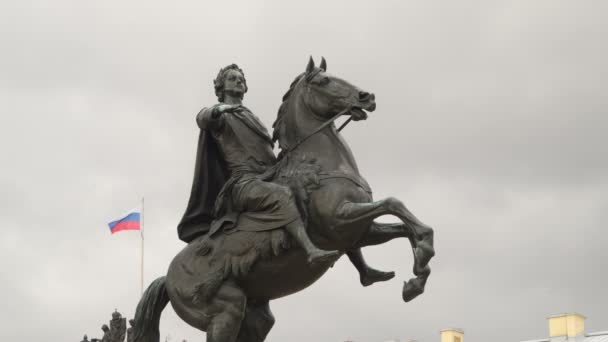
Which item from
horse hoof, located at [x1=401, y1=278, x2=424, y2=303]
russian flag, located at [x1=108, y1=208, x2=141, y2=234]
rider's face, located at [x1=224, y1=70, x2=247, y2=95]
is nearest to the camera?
horse hoof, located at [x1=401, y1=278, x2=424, y2=303]

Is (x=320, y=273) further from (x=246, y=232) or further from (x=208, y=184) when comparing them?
(x=208, y=184)

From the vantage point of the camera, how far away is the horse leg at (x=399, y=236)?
1157 cm

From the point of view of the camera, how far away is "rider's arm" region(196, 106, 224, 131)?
1265 cm

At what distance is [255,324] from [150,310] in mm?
1239

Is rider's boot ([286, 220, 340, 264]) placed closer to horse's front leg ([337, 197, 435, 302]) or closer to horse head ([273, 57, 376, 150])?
horse's front leg ([337, 197, 435, 302])

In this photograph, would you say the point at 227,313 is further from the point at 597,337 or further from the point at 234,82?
→ the point at 597,337

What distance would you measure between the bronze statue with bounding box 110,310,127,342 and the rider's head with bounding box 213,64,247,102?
103 ft

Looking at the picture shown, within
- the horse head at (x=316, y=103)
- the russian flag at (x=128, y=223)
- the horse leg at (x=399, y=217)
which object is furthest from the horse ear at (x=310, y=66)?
the russian flag at (x=128, y=223)

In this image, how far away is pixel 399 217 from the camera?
38.2 feet

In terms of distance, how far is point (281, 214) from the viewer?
12000mm

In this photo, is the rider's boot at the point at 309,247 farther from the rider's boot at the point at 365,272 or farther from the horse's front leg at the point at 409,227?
the rider's boot at the point at 365,272

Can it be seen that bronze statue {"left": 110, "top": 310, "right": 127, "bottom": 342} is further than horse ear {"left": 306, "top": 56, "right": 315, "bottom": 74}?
Yes

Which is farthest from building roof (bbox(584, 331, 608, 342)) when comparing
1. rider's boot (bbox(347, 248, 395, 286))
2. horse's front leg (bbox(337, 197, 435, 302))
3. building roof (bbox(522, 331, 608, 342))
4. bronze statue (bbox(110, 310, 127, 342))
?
horse's front leg (bbox(337, 197, 435, 302))

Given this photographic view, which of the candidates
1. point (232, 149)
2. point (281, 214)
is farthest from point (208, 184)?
point (281, 214)
